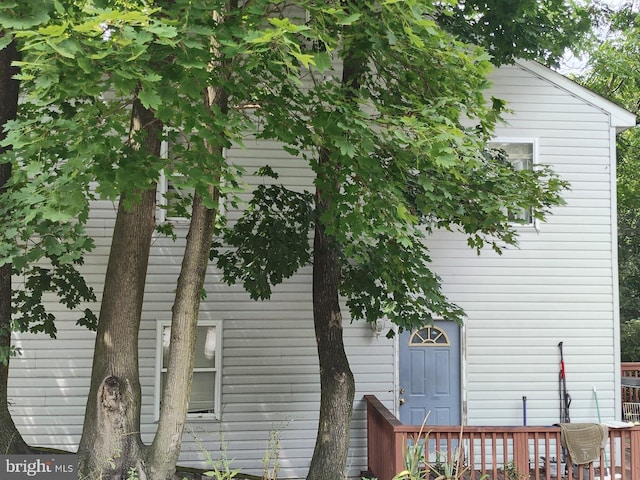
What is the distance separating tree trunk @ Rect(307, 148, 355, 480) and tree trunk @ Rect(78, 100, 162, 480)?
7.18 ft

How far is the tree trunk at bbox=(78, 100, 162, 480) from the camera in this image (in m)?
5.54

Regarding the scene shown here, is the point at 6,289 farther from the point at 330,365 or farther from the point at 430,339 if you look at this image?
the point at 430,339

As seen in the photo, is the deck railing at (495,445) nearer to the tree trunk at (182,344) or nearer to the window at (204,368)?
the tree trunk at (182,344)

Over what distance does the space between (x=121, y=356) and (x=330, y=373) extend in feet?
8.81

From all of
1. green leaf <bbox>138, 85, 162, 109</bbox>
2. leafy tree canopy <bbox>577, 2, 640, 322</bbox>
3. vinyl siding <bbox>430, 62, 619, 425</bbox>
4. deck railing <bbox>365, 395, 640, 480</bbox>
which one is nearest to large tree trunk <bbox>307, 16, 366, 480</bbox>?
deck railing <bbox>365, 395, 640, 480</bbox>

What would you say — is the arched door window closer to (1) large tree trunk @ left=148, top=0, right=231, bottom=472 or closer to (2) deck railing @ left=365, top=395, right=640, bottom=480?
(2) deck railing @ left=365, top=395, right=640, bottom=480

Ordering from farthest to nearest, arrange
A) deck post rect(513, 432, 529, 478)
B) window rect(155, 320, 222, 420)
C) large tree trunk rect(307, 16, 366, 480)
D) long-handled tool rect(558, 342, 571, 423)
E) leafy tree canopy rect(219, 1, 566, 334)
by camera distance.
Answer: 1. long-handled tool rect(558, 342, 571, 423)
2. window rect(155, 320, 222, 420)
3. large tree trunk rect(307, 16, 366, 480)
4. deck post rect(513, 432, 529, 478)
5. leafy tree canopy rect(219, 1, 566, 334)

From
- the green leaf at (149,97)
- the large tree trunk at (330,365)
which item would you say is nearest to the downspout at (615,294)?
the large tree trunk at (330,365)

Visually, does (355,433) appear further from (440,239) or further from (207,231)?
(207,231)

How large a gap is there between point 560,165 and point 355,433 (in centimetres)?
504

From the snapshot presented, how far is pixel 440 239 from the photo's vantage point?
9172 millimetres

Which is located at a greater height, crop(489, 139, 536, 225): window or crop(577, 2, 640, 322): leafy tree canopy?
crop(577, 2, 640, 322): leafy tree canopy

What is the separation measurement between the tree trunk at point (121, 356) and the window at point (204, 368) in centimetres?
277

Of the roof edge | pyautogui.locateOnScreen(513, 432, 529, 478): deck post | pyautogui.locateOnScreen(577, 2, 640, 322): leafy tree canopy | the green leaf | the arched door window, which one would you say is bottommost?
pyautogui.locateOnScreen(513, 432, 529, 478): deck post
